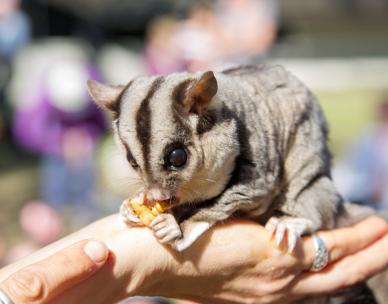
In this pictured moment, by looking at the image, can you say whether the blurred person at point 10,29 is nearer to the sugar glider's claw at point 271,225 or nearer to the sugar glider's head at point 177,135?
the sugar glider's head at point 177,135

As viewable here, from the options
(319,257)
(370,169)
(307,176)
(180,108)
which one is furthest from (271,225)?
(370,169)

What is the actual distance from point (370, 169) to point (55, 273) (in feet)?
13.2

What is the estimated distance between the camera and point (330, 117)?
10.2 metres

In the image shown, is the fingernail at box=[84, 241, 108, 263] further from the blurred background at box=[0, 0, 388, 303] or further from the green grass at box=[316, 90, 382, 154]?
the green grass at box=[316, 90, 382, 154]

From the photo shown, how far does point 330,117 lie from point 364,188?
4601 mm

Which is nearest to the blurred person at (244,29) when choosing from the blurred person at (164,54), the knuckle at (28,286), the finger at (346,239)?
the blurred person at (164,54)

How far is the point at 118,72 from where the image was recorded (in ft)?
39.7

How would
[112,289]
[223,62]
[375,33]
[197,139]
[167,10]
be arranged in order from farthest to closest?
[375,33], [167,10], [223,62], [197,139], [112,289]

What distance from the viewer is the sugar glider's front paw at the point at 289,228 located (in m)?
2.63

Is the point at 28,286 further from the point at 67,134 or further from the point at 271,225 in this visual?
the point at 67,134

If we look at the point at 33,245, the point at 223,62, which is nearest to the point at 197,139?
the point at 33,245

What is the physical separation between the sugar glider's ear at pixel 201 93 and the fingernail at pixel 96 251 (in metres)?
0.57

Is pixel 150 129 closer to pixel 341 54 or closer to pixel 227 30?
pixel 227 30

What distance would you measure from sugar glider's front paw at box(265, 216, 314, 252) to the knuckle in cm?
93
